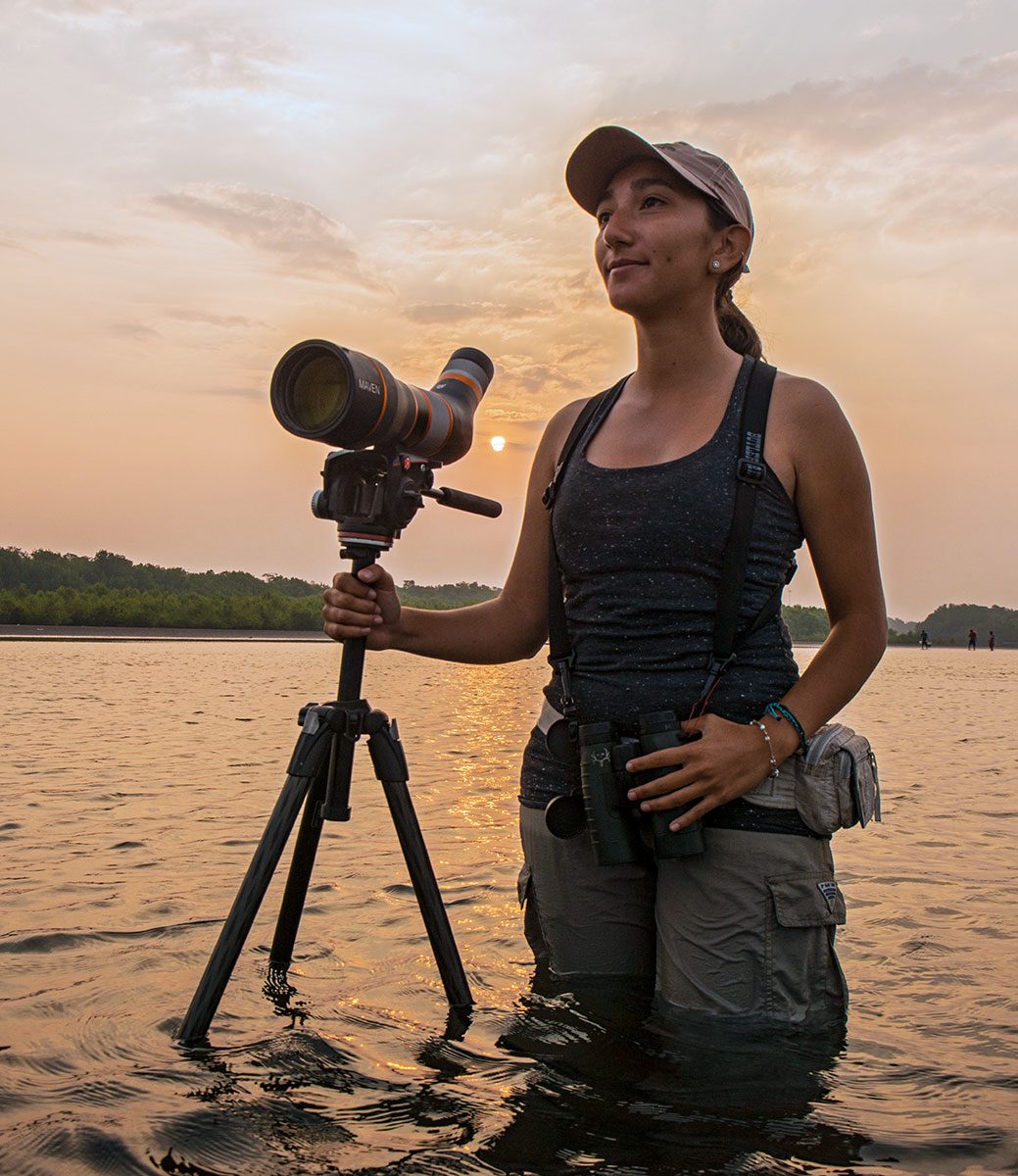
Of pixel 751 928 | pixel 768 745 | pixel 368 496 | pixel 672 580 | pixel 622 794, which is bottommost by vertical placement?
pixel 751 928

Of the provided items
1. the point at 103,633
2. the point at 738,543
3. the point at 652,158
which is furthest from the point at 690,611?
the point at 103,633

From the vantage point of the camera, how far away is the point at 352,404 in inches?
104

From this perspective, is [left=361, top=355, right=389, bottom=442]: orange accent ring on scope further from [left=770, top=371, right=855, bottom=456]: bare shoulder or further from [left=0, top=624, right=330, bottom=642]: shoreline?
[left=0, top=624, right=330, bottom=642]: shoreline

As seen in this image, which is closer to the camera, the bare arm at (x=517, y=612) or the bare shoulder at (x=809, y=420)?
the bare shoulder at (x=809, y=420)

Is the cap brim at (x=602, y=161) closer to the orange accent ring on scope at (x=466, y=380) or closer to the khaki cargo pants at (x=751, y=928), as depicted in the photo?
the orange accent ring on scope at (x=466, y=380)

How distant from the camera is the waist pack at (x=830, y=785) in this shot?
262 cm

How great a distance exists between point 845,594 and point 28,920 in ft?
10.8

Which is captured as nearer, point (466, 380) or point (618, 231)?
point (618, 231)

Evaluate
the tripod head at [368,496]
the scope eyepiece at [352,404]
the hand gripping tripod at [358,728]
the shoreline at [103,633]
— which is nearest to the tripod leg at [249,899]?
the hand gripping tripod at [358,728]

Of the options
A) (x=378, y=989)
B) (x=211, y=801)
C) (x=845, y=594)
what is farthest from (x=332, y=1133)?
(x=211, y=801)

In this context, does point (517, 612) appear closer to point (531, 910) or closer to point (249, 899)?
point (531, 910)

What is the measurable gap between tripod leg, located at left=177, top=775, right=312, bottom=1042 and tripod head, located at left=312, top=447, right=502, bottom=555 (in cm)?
60

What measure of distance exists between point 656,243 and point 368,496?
36.8 inches

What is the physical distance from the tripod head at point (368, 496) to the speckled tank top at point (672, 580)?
17.0 inches
